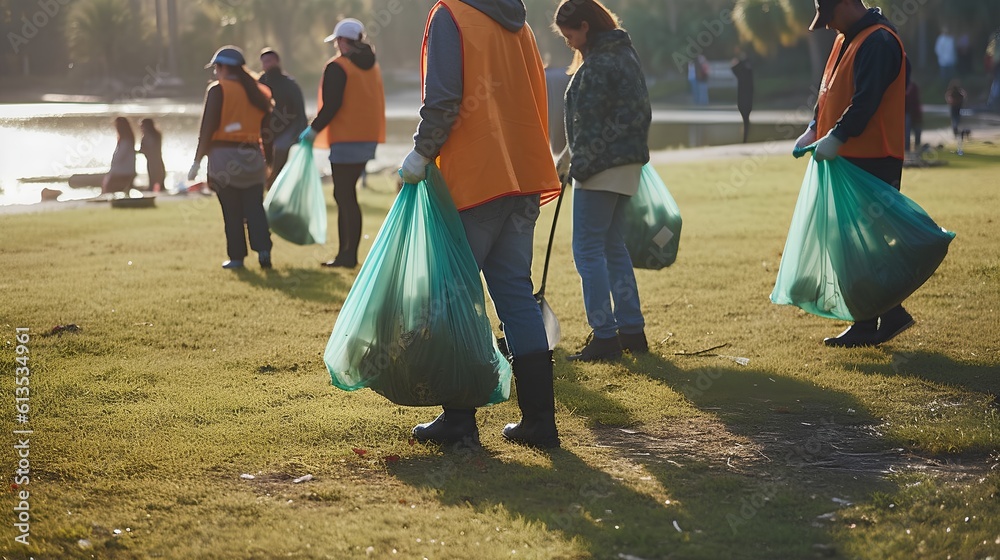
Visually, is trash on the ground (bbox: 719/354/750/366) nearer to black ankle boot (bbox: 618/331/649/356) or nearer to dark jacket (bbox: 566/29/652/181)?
black ankle boot (bbox: 618/331/649/356)

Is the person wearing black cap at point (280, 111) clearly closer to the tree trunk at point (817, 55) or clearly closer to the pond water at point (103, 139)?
the pond water at point (103, 139)

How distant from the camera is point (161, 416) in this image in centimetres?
447

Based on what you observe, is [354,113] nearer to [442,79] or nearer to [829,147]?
[829,147]

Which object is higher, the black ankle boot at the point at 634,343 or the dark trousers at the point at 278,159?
the dark trousers at the point at 278,159

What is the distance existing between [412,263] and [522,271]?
412mm

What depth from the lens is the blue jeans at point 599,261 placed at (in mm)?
5297

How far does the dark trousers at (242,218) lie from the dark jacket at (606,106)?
147 inches

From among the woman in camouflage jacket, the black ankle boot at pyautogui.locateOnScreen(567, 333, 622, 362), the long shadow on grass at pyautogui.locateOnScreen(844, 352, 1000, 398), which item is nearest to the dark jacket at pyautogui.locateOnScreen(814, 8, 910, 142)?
the woman in camouflage jacket

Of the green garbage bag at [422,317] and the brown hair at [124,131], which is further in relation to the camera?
the brown hair at [124,131]

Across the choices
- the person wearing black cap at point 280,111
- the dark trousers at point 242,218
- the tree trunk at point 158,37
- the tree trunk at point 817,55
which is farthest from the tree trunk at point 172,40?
the dark trousers at point 242,218

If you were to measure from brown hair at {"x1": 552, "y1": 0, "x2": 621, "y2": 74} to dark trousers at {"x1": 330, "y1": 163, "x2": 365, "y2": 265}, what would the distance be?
3.21m

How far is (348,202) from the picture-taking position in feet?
26.7

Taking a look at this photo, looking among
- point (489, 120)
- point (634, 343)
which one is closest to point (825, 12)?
point (634, 343)

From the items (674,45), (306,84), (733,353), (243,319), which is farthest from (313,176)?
(306,84)
